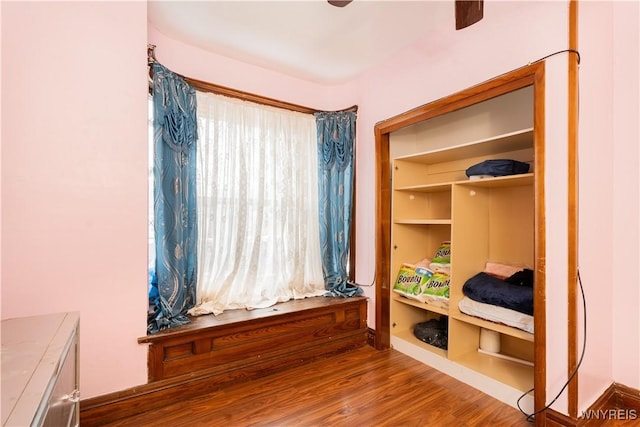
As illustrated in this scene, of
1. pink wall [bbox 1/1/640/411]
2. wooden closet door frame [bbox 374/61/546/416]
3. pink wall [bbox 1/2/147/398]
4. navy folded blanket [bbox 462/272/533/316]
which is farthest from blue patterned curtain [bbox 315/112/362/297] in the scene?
pink wall [bbox 1/2/147/398]

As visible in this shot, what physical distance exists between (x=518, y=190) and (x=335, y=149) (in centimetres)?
152

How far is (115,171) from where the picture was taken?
162 cm

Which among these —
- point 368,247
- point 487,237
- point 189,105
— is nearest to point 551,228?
point 487,237

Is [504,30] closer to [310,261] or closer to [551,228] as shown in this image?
[551,228]

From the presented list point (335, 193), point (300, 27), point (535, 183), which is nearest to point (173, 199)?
point (335, 193)

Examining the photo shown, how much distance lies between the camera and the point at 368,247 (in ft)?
8.67

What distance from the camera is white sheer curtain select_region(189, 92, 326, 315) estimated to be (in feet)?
7.23

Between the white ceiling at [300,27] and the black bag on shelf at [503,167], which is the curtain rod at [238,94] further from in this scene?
the black bag on shelf at [503,167]

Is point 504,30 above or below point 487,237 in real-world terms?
above

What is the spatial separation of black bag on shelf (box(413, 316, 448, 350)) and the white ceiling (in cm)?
233

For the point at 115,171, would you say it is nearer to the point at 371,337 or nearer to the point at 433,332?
the point at 371,337

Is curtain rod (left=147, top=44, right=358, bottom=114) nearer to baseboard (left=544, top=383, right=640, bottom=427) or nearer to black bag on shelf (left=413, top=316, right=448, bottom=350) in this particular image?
black bag on shelf (left=413, top=316, right=448, bottom=350)

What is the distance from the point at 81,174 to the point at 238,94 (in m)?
1.25

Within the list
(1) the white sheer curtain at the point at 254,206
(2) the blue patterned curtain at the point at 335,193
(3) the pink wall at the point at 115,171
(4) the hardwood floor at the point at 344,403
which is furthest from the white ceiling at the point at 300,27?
(4) the hardwood floor at the point at 344,403
